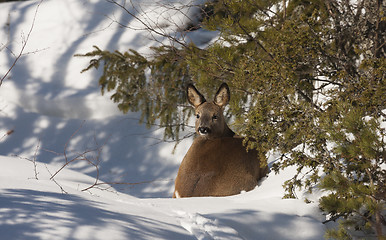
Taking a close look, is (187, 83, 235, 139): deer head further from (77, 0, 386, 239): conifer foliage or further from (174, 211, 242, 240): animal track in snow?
(174, 211, 242, 240): animal track in snow

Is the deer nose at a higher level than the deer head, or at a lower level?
A: lower

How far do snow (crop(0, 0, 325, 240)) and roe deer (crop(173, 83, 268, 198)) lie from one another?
248 millimetres

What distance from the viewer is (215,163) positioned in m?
5.10

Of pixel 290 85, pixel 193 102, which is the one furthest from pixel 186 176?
pixel 290 85

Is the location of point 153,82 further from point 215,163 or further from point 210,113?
point 215,163

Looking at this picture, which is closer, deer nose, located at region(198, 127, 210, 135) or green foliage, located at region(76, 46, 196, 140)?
deer nose, located at region(198, 127, 210, 135)

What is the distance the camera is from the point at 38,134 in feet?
40.2

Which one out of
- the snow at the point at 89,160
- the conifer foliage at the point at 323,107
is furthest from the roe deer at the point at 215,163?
the conifer foliage at the point at 323,107

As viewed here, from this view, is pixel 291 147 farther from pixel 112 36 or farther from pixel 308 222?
pixel 112 36

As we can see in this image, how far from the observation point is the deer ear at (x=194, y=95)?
5375mm

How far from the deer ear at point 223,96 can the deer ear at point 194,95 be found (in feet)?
0.60

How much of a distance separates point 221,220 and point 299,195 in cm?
113

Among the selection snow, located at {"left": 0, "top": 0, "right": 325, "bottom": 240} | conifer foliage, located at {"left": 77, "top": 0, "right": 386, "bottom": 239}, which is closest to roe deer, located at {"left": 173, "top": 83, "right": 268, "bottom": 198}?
snow, located at {"left": 0, "top": 0, "right": 325, "bottom": 240}

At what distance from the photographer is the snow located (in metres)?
3.00
